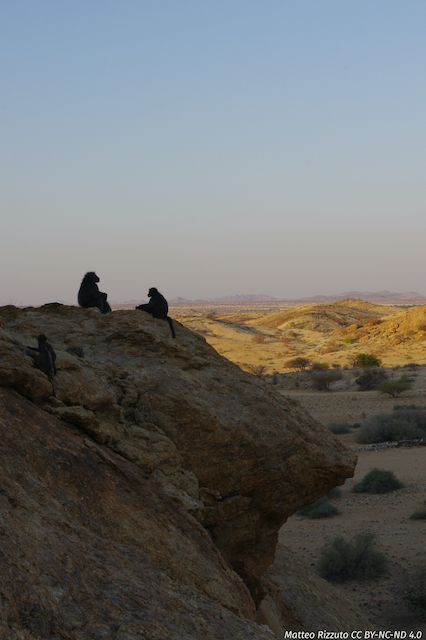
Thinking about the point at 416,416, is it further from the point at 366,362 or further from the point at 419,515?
the point at 366,362

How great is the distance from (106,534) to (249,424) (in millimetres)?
2646

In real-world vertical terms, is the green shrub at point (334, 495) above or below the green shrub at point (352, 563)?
below

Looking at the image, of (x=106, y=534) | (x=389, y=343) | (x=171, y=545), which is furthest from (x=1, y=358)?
(x=389, y=343)

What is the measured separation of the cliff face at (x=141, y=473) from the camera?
10.5 feet

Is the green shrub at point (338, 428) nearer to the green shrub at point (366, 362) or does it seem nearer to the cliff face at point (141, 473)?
the cliff face at point (141, 473)

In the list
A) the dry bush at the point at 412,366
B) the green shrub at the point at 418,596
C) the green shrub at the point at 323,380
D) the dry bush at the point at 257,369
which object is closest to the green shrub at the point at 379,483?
the green shrub at the point at 418,596

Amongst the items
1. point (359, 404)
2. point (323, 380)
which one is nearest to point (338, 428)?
point (359, 404)

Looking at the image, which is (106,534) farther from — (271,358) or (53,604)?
(271,358)

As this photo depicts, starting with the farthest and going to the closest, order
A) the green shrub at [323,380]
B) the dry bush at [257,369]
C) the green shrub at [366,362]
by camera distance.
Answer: the dry bush at [257,369] → the green shrub at [366,362] → the green shrub at [323,380]

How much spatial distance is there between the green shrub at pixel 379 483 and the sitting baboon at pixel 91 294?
35.1 ft

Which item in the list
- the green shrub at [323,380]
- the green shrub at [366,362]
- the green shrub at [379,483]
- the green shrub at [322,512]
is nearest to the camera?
the green shrub at [322,512]

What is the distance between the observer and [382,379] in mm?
33469

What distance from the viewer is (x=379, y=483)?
15195 millimetres

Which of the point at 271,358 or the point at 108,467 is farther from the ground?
the point at 108,467
